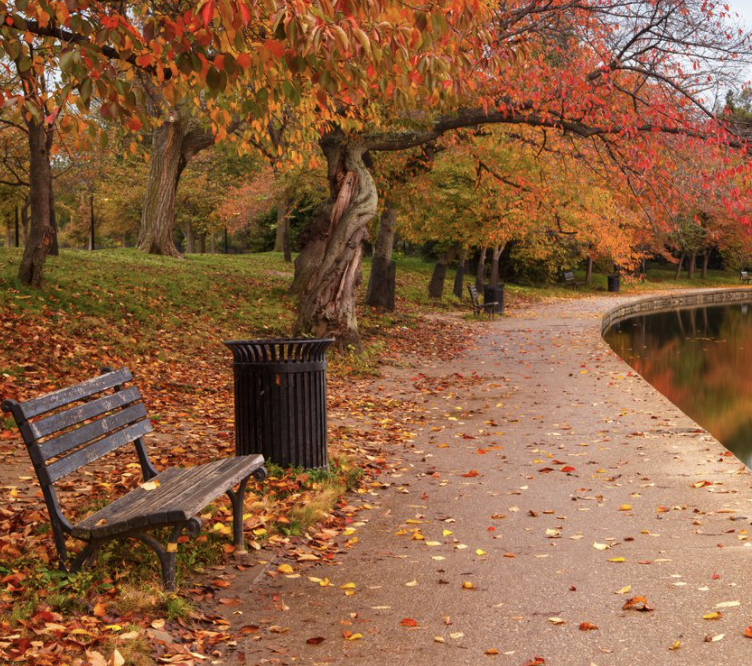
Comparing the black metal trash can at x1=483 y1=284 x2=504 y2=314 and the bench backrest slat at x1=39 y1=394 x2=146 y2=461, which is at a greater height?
the black metal trash can at x1=483 y1=284 x2=504 y2=314

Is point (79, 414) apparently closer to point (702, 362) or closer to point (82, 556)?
point (82, 556)

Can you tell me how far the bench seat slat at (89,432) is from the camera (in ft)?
15.1

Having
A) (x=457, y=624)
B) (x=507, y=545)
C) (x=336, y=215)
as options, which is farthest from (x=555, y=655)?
(x=336, y=215)

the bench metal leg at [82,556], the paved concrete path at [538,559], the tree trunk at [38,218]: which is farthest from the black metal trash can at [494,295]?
the bench metal leg at [82,556]

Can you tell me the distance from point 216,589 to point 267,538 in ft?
3.05

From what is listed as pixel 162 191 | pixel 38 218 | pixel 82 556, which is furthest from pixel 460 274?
pixel 82 556

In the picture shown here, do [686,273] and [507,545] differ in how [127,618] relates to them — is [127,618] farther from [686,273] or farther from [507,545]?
[686,273]

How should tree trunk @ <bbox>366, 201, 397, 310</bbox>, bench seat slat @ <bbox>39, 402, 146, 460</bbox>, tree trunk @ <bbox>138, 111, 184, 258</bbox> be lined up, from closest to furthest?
bench seat slat @ <bbox>39, 402, 146, 460</bbox> < tree trunk @ <bbox>366, 201, 397, 310</bbox> < tree trunk @ <bbox>138, 111, 184, 258</bbox>

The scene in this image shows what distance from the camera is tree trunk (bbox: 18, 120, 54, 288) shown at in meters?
15.1

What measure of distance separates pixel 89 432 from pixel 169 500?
662 mm

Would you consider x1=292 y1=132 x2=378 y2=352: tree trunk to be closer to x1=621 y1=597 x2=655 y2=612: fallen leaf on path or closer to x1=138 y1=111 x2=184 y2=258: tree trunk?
x1=621 y1=597 x2=655 y2=612: fallen leaf on path

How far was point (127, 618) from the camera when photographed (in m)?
4.33

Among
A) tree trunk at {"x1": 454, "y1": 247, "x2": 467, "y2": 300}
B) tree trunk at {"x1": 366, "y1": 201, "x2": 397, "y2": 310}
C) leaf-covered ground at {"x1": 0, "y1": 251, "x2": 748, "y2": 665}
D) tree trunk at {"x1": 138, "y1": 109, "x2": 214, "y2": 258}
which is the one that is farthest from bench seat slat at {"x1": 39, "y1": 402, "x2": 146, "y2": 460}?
tree trunk at {"x1": 454, "y1": 247, "x2": 467, "y2": 300}

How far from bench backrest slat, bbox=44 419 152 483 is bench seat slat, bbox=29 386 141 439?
16 centimetres
